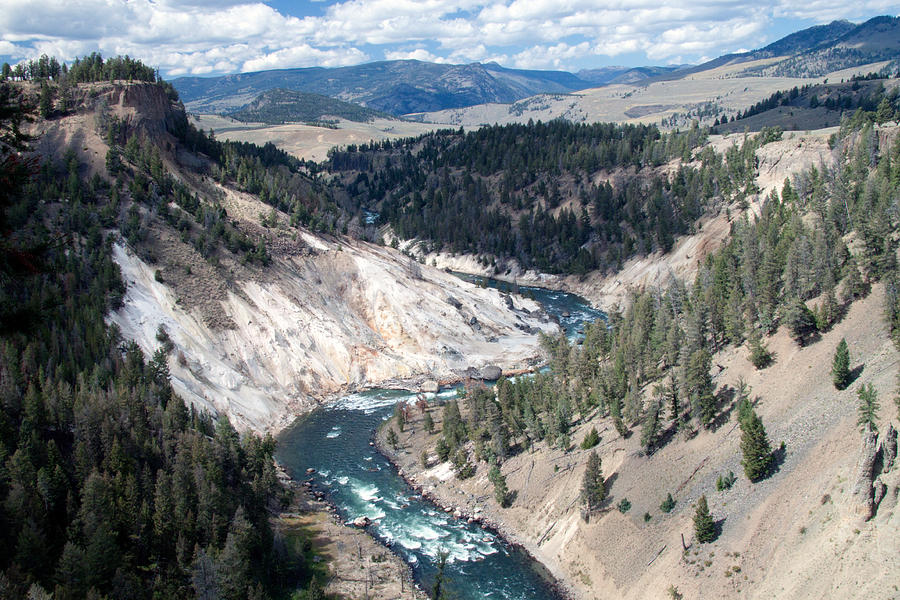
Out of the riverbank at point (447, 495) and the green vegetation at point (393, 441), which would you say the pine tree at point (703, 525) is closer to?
the riverbank at point (447, 495)

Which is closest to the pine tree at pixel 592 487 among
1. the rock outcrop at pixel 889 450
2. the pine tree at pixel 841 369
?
the pine tree at pixel 841 369

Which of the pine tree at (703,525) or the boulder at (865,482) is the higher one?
the boulder at (865,482)

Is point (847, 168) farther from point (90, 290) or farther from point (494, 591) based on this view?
point (90, 290)

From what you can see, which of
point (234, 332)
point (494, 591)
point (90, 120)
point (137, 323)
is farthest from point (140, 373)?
point (90, 120)

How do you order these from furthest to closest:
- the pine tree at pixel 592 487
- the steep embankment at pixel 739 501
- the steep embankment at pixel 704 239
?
the steep embankment at pixel 704 239 → the pine tree at pixel 592 487 → the steep embankment at pixel 739 501

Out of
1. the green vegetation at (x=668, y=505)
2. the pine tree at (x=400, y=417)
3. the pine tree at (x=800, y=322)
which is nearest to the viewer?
the green vegetation at (x=668, y=505)

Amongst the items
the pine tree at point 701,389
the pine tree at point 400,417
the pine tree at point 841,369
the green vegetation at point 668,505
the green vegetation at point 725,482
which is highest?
the pine tree at point 841,369

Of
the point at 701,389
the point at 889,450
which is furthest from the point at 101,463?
the point at 889,450
